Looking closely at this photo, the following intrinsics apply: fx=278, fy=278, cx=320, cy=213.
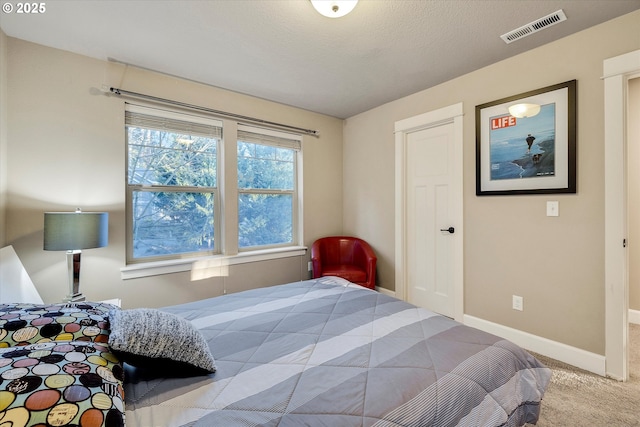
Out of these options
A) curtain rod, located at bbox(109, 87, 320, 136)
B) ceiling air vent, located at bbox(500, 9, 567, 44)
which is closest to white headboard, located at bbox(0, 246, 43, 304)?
curtain rod, located at bbox(109, 87, 320, 136)

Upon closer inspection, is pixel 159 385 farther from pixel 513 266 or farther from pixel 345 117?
pixel 345 117

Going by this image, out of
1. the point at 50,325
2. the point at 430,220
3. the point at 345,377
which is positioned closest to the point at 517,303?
the point at 430,220

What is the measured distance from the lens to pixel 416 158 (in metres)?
3.25

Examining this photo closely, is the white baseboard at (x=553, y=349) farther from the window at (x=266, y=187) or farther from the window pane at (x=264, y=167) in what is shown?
the window pane at (x=264, y=167)

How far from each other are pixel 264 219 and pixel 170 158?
4.05ft

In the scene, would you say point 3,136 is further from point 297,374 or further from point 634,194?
point 634,194

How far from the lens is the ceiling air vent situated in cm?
188

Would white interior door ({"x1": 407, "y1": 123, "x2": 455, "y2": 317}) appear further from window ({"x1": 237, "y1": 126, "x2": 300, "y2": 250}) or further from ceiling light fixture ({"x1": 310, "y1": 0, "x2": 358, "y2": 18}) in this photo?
ceiling light fixture ({"x1": 310, "y1": 0, "x2": 358, "y2": 18})

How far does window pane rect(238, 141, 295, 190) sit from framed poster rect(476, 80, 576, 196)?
2193 millimetres

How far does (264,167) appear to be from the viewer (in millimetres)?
3475

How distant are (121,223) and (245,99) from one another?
1.82 m

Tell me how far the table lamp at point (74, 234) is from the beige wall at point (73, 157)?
0.31m

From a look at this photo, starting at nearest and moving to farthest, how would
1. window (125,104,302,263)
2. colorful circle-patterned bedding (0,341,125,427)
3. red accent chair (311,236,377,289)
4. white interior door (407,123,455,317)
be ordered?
colorful circle-patterned bedding (0,341,125,427) → window (125,104,302,263) → white interior door (407,123,455,317) → red accent chair (311,236,377,289)

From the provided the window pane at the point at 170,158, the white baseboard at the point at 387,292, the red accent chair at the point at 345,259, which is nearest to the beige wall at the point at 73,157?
the window pane at the point at 170,158
